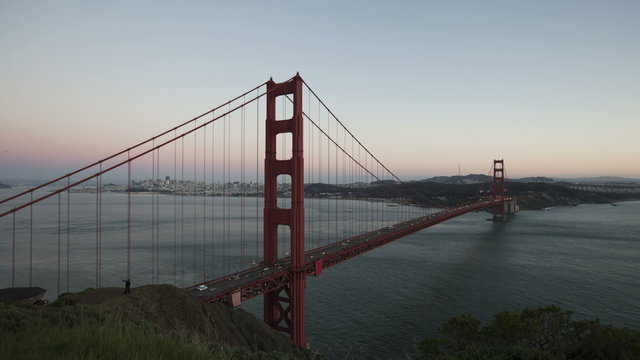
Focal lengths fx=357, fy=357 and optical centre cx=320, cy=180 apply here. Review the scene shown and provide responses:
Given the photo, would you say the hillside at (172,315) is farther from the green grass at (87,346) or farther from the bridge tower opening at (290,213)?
the bridge tower opening at (290,213)

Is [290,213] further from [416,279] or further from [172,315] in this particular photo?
[416,279]

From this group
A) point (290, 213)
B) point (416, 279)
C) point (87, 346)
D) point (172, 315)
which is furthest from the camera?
point (416, 279)

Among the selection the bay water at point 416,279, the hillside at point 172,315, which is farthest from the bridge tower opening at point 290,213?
the bay water at point 416,279

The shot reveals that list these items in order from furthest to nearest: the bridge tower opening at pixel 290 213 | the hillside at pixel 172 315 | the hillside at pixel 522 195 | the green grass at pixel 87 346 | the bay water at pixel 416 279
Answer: the hillside at pixel 522 195
the bay water at pixel 416 279
the bridge tower opening at pixel 290 213
the hillside at pixel 172 315
the green grass at pixel 87 346

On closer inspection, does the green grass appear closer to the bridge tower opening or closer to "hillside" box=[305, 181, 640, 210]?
the bridge tower opening

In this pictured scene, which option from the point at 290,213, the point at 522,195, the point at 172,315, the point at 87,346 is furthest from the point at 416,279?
the point at 522,195

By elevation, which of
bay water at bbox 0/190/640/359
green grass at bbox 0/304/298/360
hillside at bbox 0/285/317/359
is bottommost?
bay water at bbox 0/190/640/359

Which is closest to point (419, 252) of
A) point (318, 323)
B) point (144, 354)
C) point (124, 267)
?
point (318, 323)

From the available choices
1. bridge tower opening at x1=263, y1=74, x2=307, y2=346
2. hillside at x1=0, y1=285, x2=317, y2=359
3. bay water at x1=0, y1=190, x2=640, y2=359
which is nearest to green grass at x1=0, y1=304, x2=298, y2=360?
hillside at x1=0, y1=285, x2=317, y2=359
